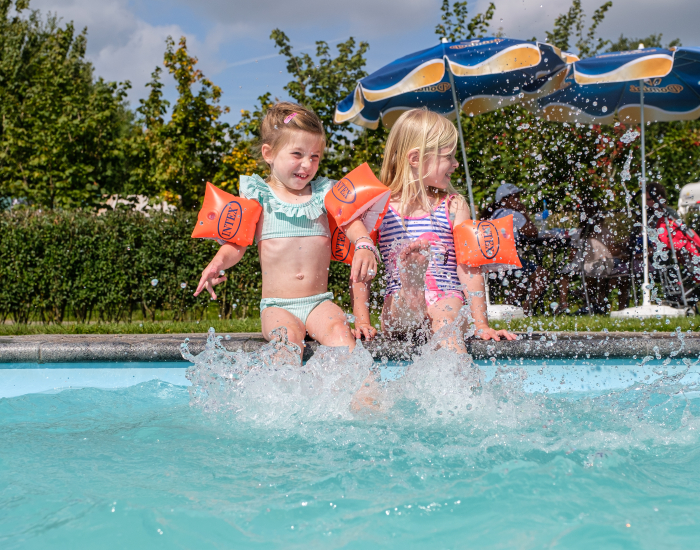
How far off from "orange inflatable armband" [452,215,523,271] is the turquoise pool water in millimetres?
647

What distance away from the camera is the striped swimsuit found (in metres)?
3.80

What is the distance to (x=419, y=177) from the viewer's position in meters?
3.81

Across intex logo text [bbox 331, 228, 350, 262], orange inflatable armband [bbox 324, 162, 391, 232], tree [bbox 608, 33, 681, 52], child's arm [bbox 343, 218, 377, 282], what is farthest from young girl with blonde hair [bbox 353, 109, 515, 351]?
tree [bbox 608, 33, 681, 52]

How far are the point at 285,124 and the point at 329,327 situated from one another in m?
1.17

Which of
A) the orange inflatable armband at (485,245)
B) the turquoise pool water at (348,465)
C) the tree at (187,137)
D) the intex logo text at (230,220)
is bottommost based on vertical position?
the turquoise pool water at (348,465)

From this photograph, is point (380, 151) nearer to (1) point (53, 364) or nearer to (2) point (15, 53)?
(1) point (53, 364)

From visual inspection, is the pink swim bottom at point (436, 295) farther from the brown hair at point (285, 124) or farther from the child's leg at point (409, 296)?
the brown hair at point (285, 124)

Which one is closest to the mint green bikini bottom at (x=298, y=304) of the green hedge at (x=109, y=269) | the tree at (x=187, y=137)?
the green hedge at (x=109, y=269)

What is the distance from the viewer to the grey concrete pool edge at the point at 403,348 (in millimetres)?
3650

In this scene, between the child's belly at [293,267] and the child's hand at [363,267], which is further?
the child's belly at [293,267]

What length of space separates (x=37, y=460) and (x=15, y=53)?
16.1 m

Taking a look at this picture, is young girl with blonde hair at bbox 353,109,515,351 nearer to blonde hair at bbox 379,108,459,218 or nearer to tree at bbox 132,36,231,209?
blonde hair at bbox 379,108,459,218

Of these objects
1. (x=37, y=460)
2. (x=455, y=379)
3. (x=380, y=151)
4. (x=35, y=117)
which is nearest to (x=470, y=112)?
(x=380, y=151)

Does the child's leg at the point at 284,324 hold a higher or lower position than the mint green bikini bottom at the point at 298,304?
lower
